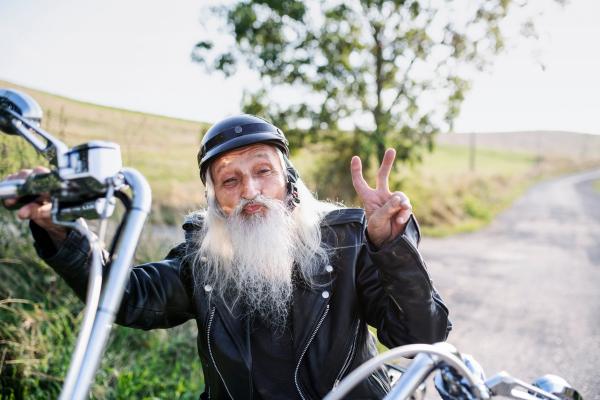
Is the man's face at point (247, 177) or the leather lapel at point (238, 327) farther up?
the man's face at point (247, 177)

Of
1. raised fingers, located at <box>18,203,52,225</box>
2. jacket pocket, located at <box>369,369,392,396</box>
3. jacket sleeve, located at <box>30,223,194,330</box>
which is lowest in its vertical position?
jacket pocket, located at <box>369,369,392,396</box>

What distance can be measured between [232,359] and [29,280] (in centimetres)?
299

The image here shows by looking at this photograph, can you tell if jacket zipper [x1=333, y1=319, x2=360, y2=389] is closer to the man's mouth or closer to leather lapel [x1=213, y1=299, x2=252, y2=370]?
leather lapel [x1=213, y1=299, x2=252, y2=370]

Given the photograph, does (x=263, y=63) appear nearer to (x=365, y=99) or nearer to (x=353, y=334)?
(x=365, y=99)

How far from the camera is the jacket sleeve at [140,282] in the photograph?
1.50 metres

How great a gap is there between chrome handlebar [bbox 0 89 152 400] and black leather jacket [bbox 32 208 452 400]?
764 mm

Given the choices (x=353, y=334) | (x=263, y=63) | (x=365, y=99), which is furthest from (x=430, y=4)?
(x=353, y=334)

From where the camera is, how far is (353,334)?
2109 millimetres

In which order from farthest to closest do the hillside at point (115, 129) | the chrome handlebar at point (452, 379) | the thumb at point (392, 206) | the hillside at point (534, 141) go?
the hillside at point (534, 141) → the hillside at point (115, 129) → the thumb at point (392, 206) → the chrome handlebar at point (452, 379)

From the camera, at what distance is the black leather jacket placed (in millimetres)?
1853

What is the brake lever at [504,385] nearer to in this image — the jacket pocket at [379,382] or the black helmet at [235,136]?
A: the jacket pocket at [379,382]

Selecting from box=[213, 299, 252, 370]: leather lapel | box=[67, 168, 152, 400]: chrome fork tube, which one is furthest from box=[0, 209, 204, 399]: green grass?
box=[67, 168, 152, 400]: chrome fork tube

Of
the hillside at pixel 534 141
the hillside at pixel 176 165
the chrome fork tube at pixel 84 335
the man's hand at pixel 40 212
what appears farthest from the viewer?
the hillside at pixel 534 141

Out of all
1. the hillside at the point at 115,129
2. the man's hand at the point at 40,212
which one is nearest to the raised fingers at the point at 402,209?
the man's hand at the point at 40,212
